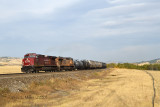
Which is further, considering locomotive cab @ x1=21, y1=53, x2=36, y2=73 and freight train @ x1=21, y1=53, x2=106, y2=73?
freight train @ x1=21, y1=53, x2=106, y2=73

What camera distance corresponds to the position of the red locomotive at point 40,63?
102 ft

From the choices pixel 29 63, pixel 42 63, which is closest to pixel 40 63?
pixel 42 63

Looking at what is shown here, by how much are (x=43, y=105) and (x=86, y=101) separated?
→ 293 centimetres

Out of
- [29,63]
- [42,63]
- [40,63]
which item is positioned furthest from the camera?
[42,63]

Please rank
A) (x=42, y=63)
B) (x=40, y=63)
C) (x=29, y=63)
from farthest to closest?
(x=42, y=63) → (x=40, y=63) → (x=29, y=63)

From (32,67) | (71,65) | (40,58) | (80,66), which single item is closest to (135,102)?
(32,67)

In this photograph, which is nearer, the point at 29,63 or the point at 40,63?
the point at 29,63

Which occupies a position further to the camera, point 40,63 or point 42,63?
point 42,63

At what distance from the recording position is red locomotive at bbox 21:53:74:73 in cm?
3096

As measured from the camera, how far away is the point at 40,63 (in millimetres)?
32781

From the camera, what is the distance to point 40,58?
33.2 metres

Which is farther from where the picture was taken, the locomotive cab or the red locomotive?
the red locomotive

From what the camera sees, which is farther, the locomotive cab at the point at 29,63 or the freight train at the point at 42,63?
the freight train at the point at 42,63

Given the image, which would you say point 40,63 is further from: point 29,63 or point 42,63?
point 29,63
